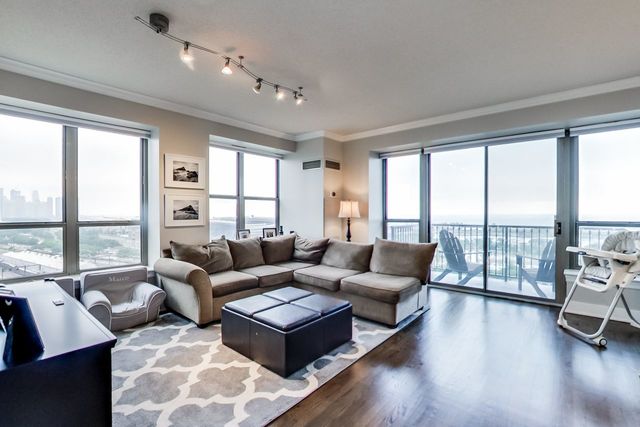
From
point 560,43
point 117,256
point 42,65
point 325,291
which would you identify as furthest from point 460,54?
point 117,256

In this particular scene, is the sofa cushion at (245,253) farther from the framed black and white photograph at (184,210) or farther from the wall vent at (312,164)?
the wall vent at (312,164)

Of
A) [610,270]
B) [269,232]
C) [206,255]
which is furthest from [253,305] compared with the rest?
[610,270]

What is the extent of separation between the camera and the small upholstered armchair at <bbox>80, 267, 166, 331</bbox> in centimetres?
301

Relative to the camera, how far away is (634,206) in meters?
3.49

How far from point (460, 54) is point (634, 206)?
285cm

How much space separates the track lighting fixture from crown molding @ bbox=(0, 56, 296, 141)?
3.95ft

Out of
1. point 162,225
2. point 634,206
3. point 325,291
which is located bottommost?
point 325,291

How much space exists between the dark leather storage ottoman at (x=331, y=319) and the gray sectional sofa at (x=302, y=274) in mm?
579

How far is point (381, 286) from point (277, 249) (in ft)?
6.25

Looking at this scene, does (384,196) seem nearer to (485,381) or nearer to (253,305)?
(253,305)

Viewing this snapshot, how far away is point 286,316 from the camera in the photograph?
2.45 m

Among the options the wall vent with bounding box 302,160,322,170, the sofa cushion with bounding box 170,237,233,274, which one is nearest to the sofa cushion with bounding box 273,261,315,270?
the sofa cushion with bounding box 170,237,233,274

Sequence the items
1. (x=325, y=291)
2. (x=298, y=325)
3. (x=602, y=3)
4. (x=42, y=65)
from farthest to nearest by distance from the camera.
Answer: (x=325, y=291) → (x=42, y=65) → (x=298, y=325) → (x=602, y=3)

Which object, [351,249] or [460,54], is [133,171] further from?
[460,54]
